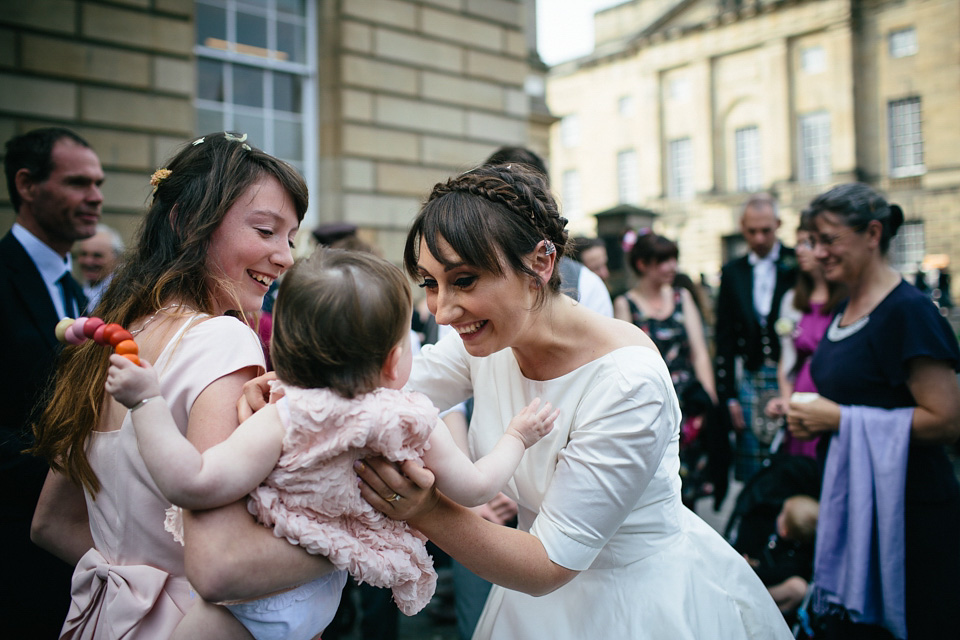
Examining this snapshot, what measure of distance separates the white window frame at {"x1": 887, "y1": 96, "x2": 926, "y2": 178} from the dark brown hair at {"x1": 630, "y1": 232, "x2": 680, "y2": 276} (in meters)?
34.3

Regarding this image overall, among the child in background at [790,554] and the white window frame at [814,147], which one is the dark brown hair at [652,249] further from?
the white window frame at [814,147]

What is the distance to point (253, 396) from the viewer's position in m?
1.50


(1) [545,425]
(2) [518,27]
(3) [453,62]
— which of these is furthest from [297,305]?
(2) [518,27]

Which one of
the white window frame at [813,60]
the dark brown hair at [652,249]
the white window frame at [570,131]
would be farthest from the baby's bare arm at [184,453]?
the white window frame at [570,131]

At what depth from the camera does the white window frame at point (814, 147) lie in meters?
35.3

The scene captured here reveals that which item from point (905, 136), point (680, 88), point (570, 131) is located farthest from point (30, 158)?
point (570, 131)

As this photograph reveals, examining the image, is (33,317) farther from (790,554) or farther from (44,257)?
(790,554)

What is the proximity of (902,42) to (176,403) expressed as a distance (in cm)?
4097

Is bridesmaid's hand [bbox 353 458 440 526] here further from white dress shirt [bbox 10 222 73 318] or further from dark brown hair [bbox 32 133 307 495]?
white dress shirt [bbox 10 222 73 318]

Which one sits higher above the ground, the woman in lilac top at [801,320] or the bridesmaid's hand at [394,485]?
the woman in lilac top at [801,320]

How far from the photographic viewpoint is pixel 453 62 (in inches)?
401

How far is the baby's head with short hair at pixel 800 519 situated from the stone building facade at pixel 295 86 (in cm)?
446

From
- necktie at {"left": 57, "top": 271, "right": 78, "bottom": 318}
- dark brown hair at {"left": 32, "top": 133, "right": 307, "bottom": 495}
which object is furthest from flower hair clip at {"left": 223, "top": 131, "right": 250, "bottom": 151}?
necktie at {"left": 57, "top": 271, "right": 78, "bottom": 318}

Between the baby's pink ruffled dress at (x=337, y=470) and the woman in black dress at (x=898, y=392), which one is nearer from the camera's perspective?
the baby's pink ruffled dress at (x=337, y=470)
